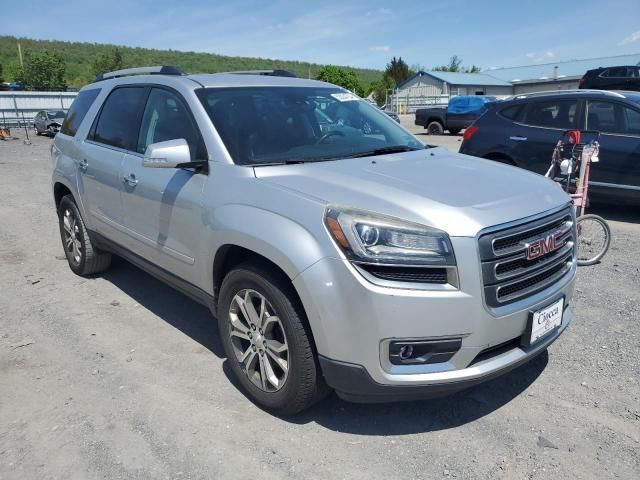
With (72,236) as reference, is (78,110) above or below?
above

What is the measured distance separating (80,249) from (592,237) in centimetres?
535

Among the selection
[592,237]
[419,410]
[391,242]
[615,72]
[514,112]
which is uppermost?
[615,72]

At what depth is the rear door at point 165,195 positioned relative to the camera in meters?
3.41

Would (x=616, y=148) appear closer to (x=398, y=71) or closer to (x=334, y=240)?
(x=334, y=240)

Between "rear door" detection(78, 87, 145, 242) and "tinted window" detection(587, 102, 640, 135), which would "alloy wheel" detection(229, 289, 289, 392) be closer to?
"rear door" detection(78, 87, 145, 242)

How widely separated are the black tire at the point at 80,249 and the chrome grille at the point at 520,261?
3.95 metres

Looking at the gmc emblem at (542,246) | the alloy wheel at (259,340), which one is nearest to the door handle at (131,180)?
the alloy wheel at (259,340)

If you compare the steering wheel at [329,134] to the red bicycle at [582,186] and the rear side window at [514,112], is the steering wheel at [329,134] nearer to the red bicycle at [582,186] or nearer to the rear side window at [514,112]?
the red bicycle at [582,186]

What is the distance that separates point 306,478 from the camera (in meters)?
2.58

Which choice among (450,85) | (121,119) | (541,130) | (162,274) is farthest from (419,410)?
(450,85)

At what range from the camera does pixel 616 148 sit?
707cm

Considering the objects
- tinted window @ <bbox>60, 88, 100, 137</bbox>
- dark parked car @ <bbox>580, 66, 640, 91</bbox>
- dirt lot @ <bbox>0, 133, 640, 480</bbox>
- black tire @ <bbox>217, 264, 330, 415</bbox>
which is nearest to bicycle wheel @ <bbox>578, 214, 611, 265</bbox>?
dirt lot @ <bbox>0, 133, 640, 480</bbox>

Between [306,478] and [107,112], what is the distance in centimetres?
360

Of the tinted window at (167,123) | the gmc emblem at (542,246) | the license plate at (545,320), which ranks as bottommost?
the license plate at (545,320)
